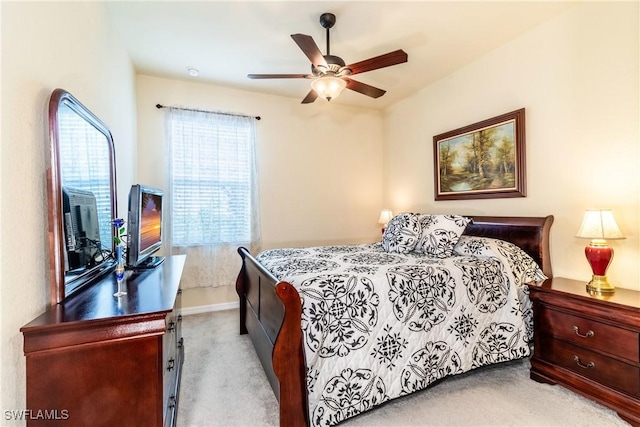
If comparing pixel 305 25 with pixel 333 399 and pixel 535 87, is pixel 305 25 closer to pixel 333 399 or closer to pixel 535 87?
pixel 535 87

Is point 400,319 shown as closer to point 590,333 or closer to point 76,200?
point 590,333

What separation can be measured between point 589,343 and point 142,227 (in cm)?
293

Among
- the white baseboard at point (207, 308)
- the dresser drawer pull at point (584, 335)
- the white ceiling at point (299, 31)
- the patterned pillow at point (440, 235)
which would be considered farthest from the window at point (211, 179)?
the dresser drawer pull at point (584, 335)

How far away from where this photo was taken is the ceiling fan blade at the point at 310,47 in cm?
194

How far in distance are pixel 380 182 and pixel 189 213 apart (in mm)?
2828

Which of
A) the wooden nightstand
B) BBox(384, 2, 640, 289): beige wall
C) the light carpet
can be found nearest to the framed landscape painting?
BBox(384, 2, 640, 289): beige wall

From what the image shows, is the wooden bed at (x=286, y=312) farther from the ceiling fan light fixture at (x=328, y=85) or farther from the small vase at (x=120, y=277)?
the ceiling fan light fixture at (x=328, y=85)

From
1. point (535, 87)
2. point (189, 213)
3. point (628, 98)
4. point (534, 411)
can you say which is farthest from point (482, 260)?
point (189, 213)

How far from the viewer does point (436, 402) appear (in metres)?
1.87

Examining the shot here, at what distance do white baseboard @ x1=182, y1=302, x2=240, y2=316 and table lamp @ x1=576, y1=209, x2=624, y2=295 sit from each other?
3518mm

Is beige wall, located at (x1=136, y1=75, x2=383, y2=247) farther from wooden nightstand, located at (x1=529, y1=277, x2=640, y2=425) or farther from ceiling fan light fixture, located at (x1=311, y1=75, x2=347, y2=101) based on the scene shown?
wooden nightstand, located at (x1=529, y1=277, x2=640, y2=425)

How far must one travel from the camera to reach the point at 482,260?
2.33 metres

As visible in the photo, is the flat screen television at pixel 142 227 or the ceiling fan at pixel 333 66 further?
the ceiling fan at pixel 333 66

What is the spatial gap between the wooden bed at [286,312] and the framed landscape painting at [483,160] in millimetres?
348
